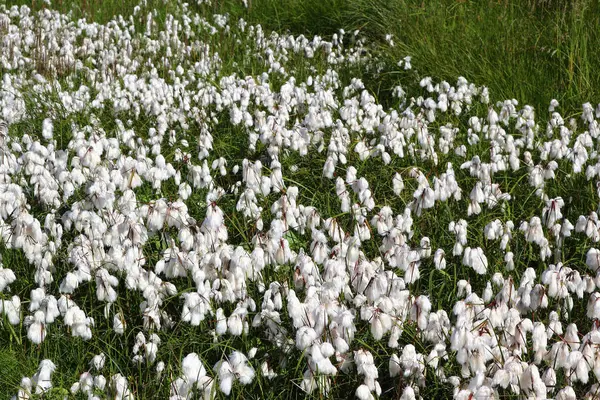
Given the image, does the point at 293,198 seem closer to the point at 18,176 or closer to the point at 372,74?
the point at 18,176

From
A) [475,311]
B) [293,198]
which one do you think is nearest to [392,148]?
[293,198]

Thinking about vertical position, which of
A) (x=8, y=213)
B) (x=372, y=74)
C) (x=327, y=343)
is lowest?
(x=372, y=74)

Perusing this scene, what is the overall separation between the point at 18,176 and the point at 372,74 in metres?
3.42

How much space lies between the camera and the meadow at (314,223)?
3047 mm

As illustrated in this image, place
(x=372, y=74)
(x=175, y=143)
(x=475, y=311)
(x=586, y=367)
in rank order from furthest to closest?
(x=372, y=74) → (x=175, y=143) → (x=475, y=311) → (x=586, y=367)

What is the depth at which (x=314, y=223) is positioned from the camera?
374cm

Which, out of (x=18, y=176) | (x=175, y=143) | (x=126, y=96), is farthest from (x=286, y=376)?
(x=126, y=96)

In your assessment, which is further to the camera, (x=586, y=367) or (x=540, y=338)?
(x=540, y=338)

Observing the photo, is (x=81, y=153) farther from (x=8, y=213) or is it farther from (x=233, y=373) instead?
(x=233, y=373)

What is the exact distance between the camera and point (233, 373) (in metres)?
2.79

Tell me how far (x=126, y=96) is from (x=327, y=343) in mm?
4013

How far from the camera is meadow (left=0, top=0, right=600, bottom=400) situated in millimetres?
3047

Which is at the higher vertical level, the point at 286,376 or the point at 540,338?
the point at 540,338

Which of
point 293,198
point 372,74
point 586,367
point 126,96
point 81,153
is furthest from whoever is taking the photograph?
point 372,74
